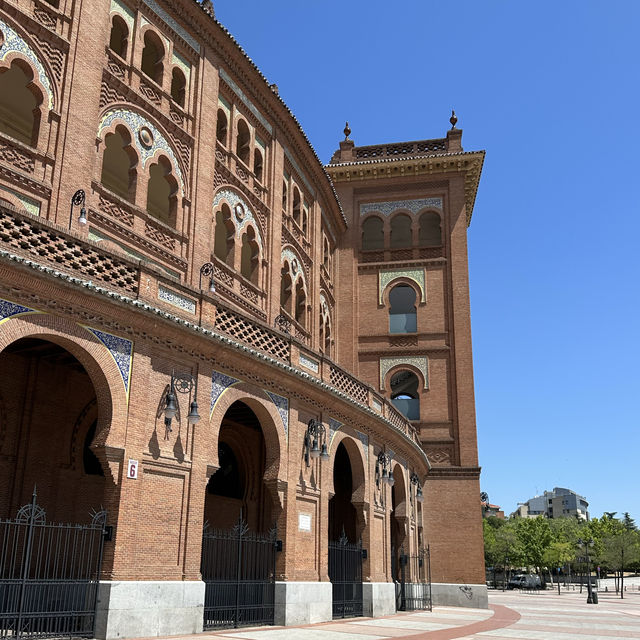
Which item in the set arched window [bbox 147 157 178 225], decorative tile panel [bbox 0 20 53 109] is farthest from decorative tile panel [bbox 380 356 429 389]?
decorative tile panel [bbox 0 20 53 109]

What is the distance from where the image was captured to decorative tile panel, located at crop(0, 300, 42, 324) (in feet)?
36.3

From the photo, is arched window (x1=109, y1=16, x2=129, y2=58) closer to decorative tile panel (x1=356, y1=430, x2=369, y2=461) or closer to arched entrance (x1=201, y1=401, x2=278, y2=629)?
arched entrance (x1=201, y1=401, x2=278, y2=629)

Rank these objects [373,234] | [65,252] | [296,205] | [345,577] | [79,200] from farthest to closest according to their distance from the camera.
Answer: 1. [373,234]
2. [296,205]
3. [345,577]
4. [79,200]
5. [65,252]

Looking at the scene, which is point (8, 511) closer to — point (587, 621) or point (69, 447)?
point (69, 447)

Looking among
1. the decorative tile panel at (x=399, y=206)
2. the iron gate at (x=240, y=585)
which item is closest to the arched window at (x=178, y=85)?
the iron gate at (x=240, y=585)

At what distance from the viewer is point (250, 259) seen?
23.5m

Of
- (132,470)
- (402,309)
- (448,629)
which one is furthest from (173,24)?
(402,309)

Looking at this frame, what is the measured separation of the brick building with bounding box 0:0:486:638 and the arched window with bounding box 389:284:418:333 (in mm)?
5803

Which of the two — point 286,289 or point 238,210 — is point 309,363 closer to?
point 238,210

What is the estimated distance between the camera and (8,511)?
46.4 ft

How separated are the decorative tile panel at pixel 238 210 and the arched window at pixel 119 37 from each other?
15.1 ft

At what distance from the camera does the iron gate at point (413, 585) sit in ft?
82.7

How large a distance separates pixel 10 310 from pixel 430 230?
2787 centimetres

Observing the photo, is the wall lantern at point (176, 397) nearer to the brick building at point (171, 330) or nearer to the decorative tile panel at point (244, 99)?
the brick building at point (171, 330)
